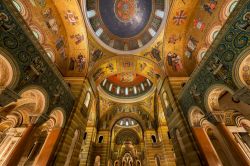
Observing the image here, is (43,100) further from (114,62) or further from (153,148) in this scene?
(153,148)

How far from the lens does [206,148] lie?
729cm

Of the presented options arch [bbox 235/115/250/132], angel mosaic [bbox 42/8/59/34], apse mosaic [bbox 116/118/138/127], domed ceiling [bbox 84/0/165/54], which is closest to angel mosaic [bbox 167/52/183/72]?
domed ceiling [bbox 84/0/165/54]

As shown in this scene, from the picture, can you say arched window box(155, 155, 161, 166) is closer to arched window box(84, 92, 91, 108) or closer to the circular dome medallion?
arched window box(84, 92, 91, 108)

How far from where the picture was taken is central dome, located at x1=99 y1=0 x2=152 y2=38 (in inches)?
520

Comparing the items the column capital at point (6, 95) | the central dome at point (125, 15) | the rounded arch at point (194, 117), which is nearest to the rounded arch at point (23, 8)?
the column capital at point (6, 95)

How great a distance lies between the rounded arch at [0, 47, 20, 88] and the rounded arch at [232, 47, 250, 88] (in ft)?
31.1

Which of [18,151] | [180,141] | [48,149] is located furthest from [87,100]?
[180,141]

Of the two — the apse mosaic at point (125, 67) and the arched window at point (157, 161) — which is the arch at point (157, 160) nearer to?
the arched window at point (157, 161)

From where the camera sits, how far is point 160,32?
39.6 feet

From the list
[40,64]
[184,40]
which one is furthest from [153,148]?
[40,64]

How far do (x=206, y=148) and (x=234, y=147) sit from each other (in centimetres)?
170

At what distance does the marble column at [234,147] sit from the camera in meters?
5.36

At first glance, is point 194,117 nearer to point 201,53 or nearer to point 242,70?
point 242,70

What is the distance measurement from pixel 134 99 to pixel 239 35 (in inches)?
681
